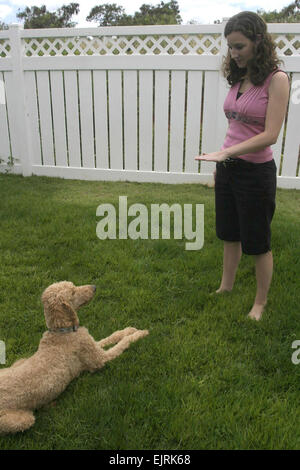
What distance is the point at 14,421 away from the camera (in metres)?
1.91

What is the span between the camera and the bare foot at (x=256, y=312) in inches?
112

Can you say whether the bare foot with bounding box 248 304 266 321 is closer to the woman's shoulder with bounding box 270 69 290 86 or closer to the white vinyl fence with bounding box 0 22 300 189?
the woman's shoulder with bounding box 270 69 290 86

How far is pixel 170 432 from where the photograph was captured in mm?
1956

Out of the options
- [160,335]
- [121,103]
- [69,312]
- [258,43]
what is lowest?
[160,335]

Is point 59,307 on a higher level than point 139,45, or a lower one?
lower

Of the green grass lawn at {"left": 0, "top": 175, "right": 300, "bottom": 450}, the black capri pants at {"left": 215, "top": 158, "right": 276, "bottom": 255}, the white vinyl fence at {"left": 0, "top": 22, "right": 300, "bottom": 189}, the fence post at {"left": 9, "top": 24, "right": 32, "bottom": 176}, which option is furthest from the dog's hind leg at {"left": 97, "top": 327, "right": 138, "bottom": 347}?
the fence post at {"left": 9, "top": 24, "right": 32, "bottom": 176}

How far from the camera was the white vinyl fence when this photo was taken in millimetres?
5570

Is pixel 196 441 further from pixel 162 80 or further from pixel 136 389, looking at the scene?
pixel 162 80

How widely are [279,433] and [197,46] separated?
16.3ft

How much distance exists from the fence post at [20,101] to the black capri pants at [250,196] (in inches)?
172

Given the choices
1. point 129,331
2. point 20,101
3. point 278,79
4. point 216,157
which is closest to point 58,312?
point 129,331

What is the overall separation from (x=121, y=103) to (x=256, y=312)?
4.14 meters

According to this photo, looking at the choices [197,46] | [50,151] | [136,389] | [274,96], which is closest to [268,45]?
[274,96]

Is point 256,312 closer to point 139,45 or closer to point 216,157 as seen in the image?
point 216,157
